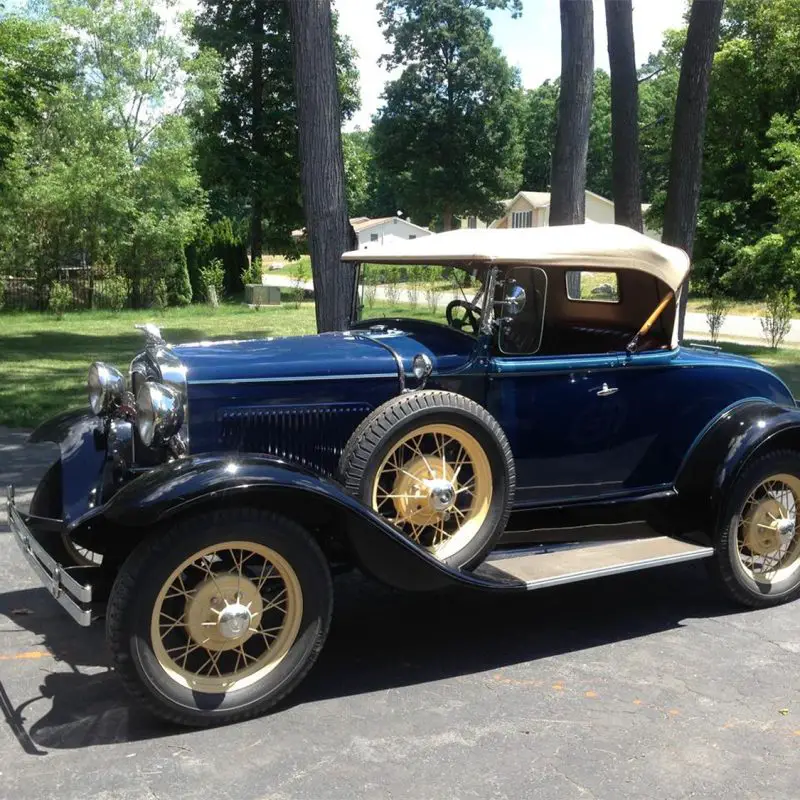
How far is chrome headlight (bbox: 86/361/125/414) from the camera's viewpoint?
4391 millimetres

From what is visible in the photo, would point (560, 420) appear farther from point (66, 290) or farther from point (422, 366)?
point (66, 290)

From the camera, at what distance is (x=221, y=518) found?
3.42 meters

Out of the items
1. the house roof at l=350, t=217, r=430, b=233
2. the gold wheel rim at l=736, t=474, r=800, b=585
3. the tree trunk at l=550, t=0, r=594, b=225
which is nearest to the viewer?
the gold wheel rim at l=736, t=474, r=800, b=585

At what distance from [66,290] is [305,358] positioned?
20.6 m

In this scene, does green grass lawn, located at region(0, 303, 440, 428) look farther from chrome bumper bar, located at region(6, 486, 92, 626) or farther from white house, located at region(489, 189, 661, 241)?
white house, located at region(489, 189, 661, 241)

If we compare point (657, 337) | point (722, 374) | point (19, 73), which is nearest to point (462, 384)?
point (657, 337)

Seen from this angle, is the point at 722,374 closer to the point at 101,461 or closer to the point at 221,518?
the point at 221,518

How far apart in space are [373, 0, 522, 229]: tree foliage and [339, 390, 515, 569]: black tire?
2028 inches

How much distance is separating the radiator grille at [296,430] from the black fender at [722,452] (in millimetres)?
1843

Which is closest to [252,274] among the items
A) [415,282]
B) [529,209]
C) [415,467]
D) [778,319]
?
[778,319]

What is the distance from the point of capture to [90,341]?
1698 centimetres

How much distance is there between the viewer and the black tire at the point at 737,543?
470 centimetres

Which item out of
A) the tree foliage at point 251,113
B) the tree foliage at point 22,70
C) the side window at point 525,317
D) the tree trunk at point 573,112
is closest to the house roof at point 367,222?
the tree foliage at point 251,113

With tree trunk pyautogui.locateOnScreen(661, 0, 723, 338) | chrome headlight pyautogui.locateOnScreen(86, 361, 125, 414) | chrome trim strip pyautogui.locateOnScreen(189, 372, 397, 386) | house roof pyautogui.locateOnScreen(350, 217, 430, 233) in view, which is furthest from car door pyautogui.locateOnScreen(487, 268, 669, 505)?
house roof pyautogui.locateOnScreen(350, 217, 430, 233)
